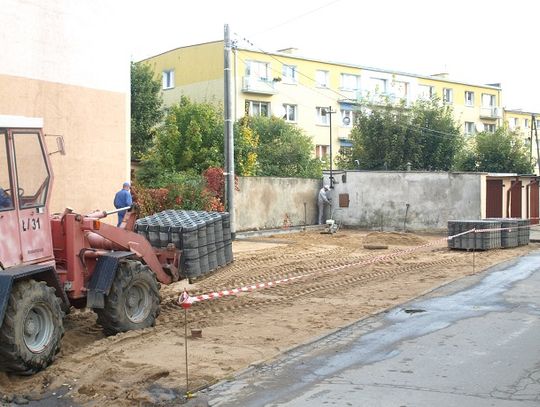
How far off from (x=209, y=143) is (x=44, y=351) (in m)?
22.2

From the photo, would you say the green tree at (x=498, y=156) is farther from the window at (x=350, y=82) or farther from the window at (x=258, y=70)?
the window at (x=258, y=70)

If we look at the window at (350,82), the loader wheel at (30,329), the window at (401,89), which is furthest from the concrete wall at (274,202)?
the window at (401,89)

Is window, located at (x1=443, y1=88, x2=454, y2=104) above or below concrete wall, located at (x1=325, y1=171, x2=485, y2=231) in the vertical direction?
→ above

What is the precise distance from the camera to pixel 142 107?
115 ft

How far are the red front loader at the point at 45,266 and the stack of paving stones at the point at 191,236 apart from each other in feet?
2.38

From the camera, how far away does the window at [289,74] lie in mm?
48159

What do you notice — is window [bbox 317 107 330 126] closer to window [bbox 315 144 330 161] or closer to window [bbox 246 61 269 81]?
window [bbox 315 144 330 161]

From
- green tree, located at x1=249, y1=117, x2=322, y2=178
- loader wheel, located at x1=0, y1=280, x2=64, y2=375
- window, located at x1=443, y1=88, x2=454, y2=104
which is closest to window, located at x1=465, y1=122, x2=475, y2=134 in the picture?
window, located at x1=443, y1=88, x2=454, y2=104

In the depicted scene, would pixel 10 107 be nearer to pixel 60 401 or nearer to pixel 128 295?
pixel 128 295

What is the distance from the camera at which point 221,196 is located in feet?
80.8

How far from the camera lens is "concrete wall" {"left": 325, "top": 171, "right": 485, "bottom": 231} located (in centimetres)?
2844

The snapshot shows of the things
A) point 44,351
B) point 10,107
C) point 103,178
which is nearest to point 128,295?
point 44,351

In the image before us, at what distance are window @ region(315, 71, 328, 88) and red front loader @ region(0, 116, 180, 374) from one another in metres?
42.5

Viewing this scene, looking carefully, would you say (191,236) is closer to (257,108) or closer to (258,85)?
(258,85)
